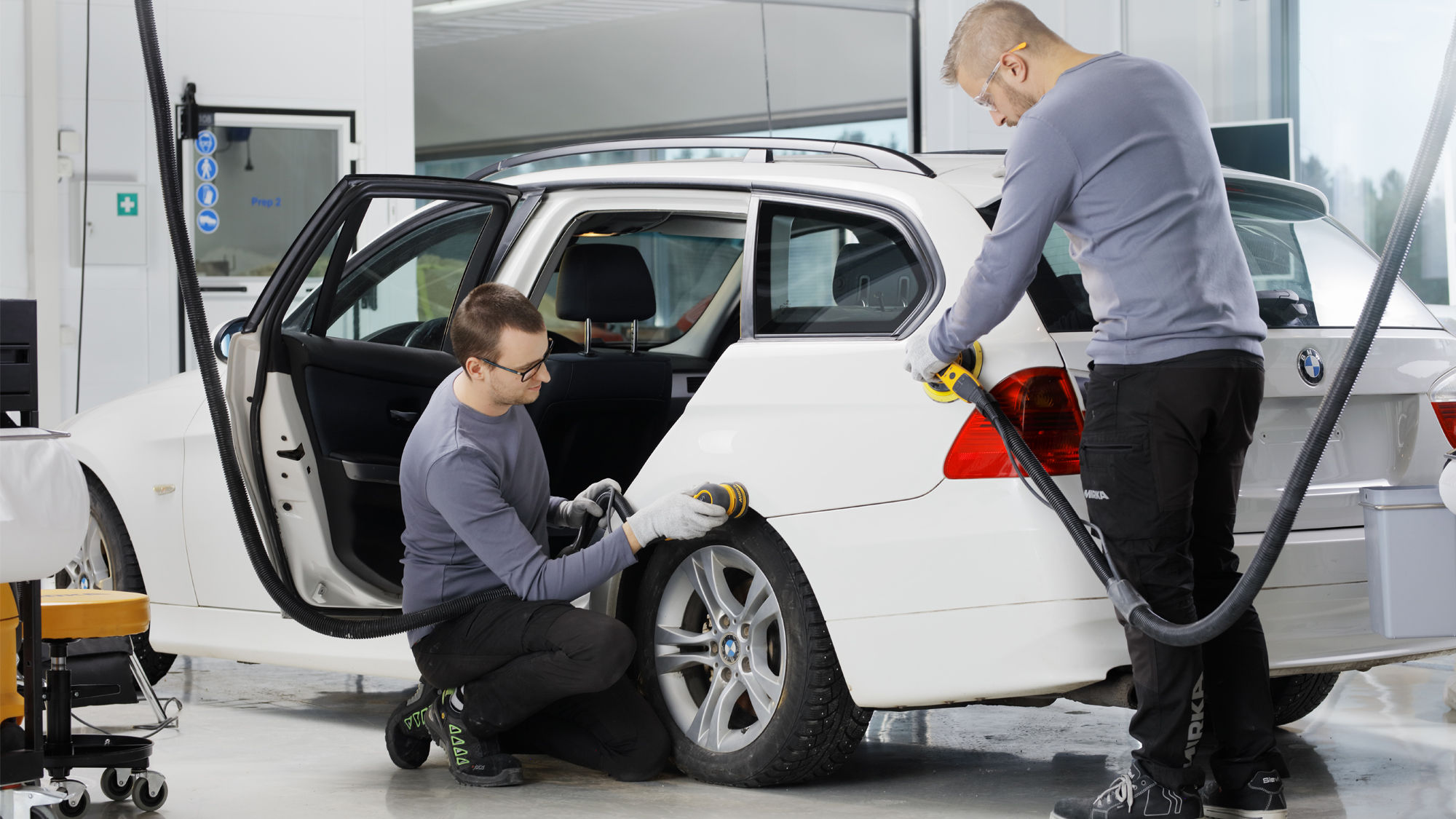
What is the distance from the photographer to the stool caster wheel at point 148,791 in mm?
3523

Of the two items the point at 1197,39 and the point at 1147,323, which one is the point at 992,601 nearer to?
the point at 1147,323

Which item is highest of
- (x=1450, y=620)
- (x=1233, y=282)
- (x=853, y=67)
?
(x=853, y=67)

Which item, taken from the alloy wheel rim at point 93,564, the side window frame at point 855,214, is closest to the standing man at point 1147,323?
the side window frame at point 855,214

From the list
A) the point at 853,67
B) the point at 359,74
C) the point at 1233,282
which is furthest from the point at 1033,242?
the point at 853,67

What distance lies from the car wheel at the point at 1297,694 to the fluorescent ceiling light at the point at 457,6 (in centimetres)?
917

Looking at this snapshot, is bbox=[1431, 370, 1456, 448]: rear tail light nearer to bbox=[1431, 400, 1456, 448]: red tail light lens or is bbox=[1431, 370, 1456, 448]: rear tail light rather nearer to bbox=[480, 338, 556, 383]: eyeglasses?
bbox=[1431, 400, 1456, 448]: red tail light lens

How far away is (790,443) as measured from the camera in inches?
138

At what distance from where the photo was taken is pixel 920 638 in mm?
3293

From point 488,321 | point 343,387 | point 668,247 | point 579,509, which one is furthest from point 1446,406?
point 668,247

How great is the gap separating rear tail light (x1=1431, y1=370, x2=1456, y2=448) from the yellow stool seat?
3.09 meters

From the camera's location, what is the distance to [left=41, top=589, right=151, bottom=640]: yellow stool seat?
11.4ft

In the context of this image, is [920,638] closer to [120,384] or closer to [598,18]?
[120,384]

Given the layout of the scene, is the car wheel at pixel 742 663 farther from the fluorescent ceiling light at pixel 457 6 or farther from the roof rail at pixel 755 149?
the fluorescent ceiling light at pixel 457 6

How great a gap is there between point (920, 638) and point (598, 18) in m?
11.1
